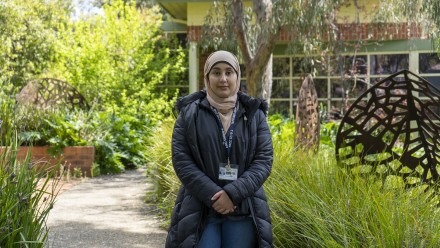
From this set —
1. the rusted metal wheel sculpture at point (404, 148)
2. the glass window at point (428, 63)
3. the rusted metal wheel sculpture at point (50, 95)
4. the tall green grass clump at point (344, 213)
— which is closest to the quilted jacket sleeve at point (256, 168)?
the tall green grass clump at point (344, 213)

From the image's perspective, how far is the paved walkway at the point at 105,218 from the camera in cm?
584

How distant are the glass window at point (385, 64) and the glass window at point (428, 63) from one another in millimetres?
416

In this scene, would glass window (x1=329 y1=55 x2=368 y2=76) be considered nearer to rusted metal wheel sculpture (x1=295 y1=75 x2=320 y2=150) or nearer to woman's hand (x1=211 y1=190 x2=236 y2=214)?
rusted metal wheel sculpture (x1=295 y1=75 x2=320 y2=150)

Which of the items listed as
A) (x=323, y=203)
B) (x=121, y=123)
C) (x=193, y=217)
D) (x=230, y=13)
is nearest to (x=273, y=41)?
(x=230, y=13)

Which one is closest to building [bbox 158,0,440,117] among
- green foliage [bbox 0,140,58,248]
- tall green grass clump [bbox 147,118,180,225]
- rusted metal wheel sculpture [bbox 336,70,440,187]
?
tall green grass clump [bbox 147,118,180,225]

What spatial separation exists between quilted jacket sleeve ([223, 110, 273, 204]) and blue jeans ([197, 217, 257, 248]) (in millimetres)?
168

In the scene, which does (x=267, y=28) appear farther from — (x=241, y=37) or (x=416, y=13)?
(x=416, y=13)

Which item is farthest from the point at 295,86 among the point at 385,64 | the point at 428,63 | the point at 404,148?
the point at 404,148

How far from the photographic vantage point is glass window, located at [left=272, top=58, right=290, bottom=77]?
1791 centimetres

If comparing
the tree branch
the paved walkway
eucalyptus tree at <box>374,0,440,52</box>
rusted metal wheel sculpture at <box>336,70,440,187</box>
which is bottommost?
the paved walkway

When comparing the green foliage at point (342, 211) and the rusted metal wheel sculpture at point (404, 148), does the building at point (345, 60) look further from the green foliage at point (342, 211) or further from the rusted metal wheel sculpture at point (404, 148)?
the green foliage at point (342, 211)

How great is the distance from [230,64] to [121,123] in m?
8.76

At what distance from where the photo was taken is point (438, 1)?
32.5 ft

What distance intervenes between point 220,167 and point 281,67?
14856 millimetres
